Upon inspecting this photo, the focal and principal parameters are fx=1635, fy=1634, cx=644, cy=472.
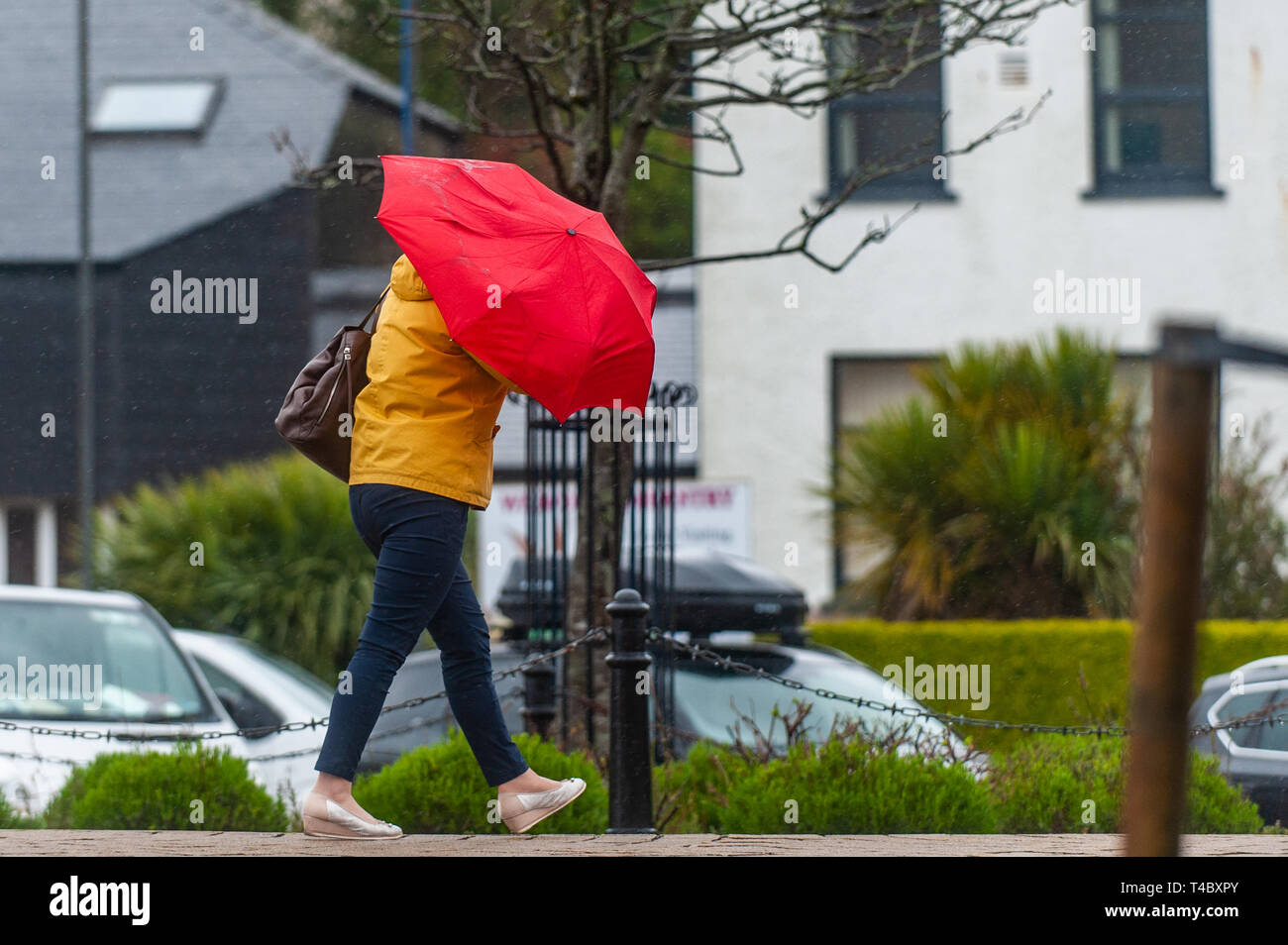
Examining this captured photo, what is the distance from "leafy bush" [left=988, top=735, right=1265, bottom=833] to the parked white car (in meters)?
3.25

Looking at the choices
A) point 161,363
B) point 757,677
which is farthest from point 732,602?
point 161,363

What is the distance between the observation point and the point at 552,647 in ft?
23.7

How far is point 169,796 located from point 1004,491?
24.2ft

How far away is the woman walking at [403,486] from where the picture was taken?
14.2 feet

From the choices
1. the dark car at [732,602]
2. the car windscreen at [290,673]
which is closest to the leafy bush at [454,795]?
the dark car at [732,602]

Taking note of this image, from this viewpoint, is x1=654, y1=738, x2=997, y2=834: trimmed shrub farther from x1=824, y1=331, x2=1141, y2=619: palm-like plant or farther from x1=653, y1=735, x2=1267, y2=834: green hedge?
x1=824, y1=331, x2=1141, y2=619: palm-like plant

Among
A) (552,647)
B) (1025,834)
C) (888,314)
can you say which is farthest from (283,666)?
(888,314)

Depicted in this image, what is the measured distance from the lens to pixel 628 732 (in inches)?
203

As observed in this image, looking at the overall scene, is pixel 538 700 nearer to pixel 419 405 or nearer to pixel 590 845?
pixel 590 845

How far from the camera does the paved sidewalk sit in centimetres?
436

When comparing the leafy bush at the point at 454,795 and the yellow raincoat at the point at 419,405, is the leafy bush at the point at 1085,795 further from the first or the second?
the yellow raincoat at the point at 419,405

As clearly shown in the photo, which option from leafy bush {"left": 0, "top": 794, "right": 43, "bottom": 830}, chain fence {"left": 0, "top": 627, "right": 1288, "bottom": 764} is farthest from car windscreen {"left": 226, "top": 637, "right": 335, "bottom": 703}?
leafy bush {"left": 0, "top": 794, "right": 43, "bottom": 830}

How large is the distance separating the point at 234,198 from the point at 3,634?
14334 mm
